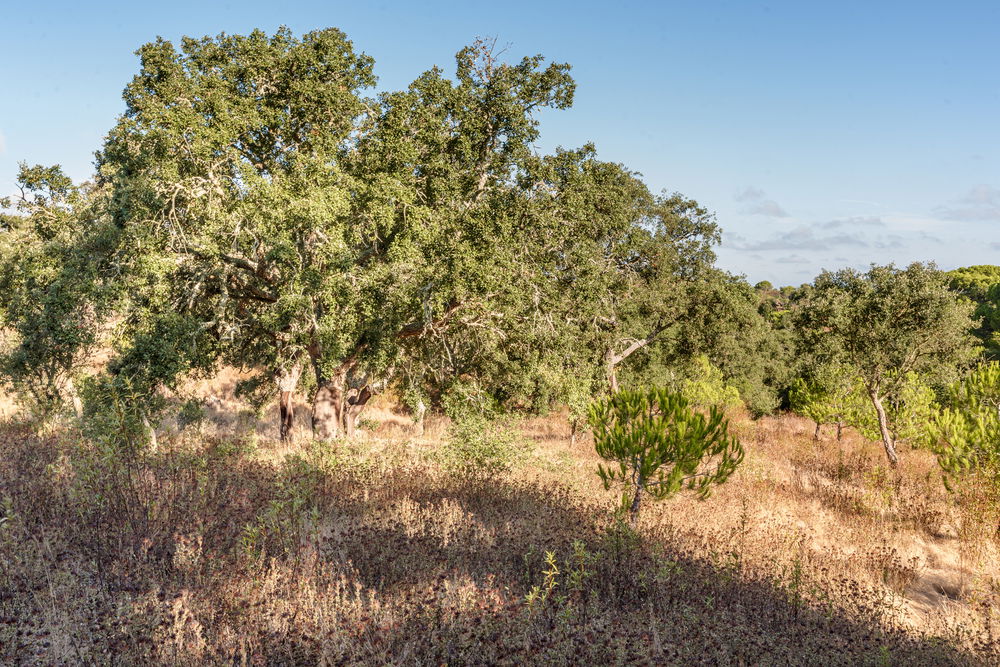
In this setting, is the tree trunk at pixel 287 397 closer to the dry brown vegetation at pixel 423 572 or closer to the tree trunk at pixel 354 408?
the tree trunk at pixel 354 408

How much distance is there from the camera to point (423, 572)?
18.5 ft

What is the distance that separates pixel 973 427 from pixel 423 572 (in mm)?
12131

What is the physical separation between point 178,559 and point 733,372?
3868cm

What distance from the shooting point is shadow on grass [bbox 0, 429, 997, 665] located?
13.8 ft

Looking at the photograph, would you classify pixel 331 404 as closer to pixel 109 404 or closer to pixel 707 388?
pixel 109 404

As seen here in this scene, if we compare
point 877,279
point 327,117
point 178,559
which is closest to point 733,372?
point 877,279

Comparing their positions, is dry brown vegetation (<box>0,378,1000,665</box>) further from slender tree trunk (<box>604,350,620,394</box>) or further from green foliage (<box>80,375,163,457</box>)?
slender tree trunk (<box>604,350,620,394</box>)

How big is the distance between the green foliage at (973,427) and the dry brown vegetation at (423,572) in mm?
1044

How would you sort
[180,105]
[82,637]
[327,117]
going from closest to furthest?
[82,637] → [180,105] → [327,117]

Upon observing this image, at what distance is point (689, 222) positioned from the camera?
22.2 meters

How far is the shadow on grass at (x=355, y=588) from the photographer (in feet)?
13.8

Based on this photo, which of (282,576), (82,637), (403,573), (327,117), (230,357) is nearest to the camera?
(82,637)

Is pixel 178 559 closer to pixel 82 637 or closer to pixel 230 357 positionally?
pixel 82 637

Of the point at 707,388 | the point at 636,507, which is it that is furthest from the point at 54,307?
the point at 707,388
